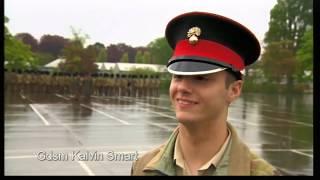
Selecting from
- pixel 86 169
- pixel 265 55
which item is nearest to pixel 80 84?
pixel 265 55

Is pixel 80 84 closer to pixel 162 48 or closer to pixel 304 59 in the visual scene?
pixel 304 59

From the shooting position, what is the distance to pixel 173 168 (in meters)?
1.41

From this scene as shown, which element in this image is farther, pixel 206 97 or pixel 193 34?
pixel 193 34

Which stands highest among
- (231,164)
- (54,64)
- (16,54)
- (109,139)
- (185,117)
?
(16,54)

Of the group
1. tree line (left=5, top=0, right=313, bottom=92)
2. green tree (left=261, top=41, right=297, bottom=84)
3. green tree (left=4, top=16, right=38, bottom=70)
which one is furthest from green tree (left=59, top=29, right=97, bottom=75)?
green tree (left=261, top=41, right=297, bottom=84)

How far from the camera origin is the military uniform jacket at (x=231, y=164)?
1339 mm

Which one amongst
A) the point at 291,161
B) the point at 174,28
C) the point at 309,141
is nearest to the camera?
the point at 174,28

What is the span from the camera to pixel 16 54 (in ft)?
71.4

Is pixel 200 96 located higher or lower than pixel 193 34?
lower

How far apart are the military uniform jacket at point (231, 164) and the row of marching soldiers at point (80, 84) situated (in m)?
19.0

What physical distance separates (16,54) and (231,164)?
21.6 m
